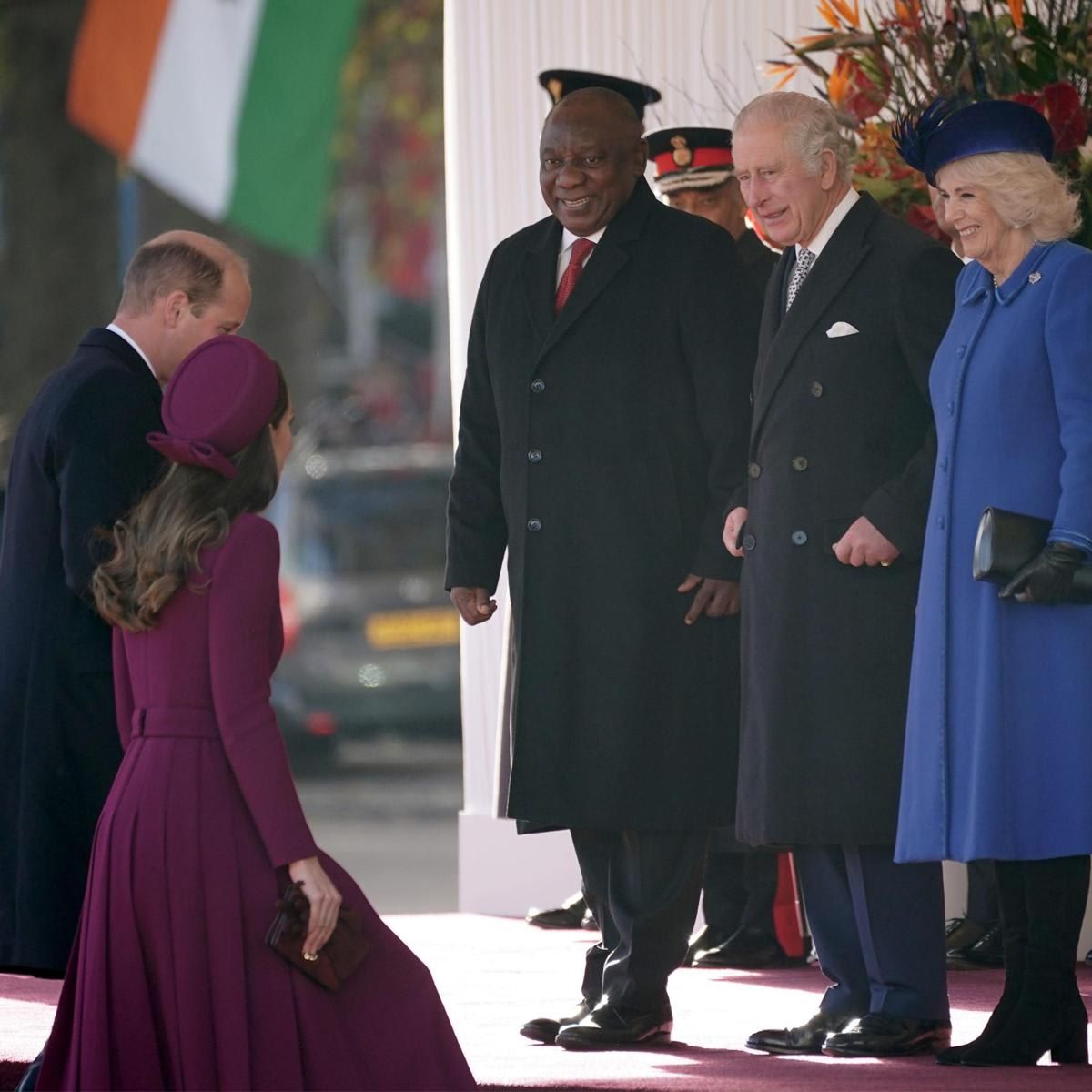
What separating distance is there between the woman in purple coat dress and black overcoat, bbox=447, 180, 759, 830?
3.29 ft

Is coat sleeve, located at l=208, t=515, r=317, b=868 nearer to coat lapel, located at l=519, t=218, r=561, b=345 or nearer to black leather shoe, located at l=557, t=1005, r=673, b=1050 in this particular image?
black leather shoe, located at l=557, t=1005, r=673, b=1050

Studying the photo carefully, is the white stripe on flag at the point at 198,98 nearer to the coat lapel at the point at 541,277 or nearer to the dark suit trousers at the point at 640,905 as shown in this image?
the coat lapel at the point at 541,277

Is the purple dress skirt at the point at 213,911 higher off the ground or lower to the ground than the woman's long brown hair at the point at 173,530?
lower

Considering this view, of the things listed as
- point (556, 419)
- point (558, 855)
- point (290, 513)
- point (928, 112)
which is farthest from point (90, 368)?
point (290, 513)

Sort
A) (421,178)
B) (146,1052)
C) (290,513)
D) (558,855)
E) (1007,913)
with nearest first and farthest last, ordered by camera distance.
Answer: (146,1052) → (1007,913) → (558,855) → (290,513) → (421,178)

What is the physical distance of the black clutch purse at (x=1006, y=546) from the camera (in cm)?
450

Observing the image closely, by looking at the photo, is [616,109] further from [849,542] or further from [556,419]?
[849,542]

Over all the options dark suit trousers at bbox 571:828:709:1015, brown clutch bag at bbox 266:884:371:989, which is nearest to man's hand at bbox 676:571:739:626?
dark suit trousers at bbox 571:828:709:1015

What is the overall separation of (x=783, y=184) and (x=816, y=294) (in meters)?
0.22

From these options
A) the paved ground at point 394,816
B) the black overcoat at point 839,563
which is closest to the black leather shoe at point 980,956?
the black overcoat at point 839,563

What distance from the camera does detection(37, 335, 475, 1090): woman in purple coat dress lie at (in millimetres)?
4082

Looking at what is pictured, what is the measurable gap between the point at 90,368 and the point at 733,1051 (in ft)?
5.92

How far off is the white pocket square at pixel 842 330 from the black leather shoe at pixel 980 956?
1977 mm

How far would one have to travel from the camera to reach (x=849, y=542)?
15.9 ft
